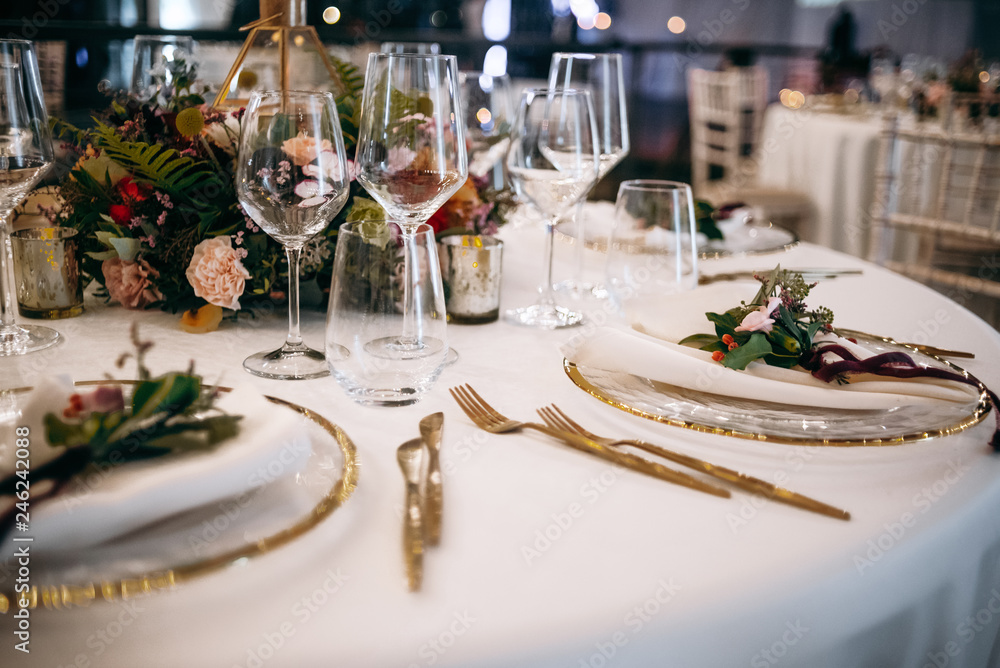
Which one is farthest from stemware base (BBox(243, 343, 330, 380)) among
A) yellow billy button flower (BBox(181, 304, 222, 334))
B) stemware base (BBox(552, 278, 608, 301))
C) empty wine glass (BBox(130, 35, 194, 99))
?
empty wine glass (BBox(130, 35, 194, 99))

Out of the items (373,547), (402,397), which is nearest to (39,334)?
(402,397)

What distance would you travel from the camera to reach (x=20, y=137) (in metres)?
0.90

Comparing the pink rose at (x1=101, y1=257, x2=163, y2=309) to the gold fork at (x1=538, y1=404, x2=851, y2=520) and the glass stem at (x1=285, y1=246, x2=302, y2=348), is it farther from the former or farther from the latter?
the gold fork at (x1=538, y1=404, x2=851, y2=520)

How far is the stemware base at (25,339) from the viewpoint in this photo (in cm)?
92

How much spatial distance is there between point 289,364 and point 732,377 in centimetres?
47

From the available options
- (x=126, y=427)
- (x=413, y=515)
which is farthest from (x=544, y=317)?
(x=126, y=427)

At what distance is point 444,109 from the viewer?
879 mm

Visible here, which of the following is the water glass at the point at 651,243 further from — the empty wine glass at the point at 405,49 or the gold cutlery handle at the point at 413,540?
the gold cutlery handle at the point at 413,540

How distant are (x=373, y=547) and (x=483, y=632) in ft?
0.36

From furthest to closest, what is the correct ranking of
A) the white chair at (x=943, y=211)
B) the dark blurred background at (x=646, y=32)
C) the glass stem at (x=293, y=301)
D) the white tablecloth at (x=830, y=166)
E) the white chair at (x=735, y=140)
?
the dark blurred background at (x=646, y=32), the white chair at (x=735, y=140), the white tablecloth at (x=830, y=166), the white chair at (x=943, y=211), the glass stem at (x=293, y=301)

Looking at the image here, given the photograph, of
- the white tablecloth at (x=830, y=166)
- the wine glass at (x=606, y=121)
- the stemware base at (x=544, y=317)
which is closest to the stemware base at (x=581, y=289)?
the wine glass at (x=606, y=121)

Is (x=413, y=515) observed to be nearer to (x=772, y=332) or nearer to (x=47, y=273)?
(x=772, y=332)

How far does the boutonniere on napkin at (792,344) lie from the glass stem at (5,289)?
2.58 feet

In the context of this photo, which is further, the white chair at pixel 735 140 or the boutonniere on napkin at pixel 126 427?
the white chair at pixel 735 140
